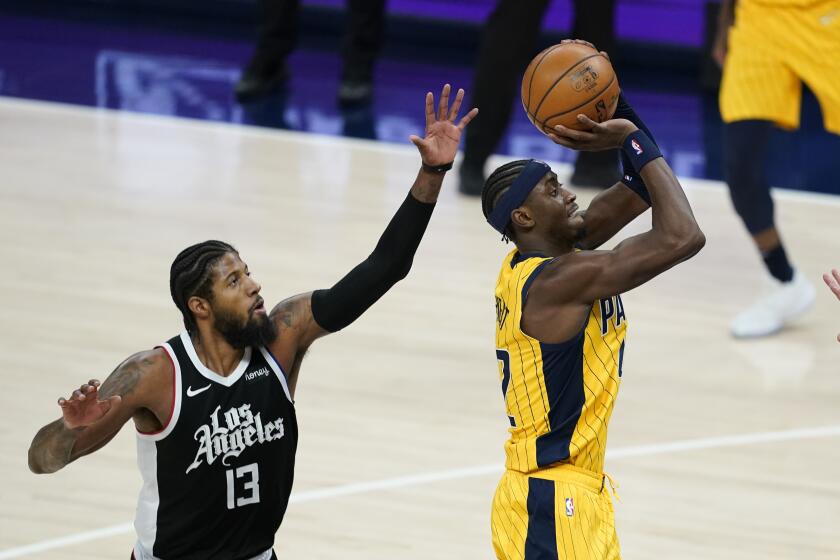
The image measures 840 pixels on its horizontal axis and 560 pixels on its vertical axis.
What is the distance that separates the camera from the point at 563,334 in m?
3.52

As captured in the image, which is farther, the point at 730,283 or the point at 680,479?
the point at 730,283

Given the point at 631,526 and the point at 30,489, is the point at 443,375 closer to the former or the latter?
the point at 631,526

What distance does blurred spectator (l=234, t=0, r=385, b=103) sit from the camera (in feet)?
32.3

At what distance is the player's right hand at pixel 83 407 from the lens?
303 centimetres

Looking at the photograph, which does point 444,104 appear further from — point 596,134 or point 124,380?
point 124,380

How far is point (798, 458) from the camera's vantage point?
5316mm

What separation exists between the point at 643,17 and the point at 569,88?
7.91 m

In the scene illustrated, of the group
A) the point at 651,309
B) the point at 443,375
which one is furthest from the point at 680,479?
the point at 651,309

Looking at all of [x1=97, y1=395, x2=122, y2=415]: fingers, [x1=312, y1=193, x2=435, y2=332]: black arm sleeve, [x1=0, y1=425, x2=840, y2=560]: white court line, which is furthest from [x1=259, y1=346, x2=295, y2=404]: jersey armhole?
[x1=0, y1=425, x2=840, y2=560]: white court line

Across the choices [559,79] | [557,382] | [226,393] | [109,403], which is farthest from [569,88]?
[109,403]

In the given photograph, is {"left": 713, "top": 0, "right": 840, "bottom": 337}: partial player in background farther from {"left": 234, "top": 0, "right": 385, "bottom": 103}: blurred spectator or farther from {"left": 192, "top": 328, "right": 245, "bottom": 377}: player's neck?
{"left": 234, "top": 0, "right": 385, "bottom": 103}: blurred spectator

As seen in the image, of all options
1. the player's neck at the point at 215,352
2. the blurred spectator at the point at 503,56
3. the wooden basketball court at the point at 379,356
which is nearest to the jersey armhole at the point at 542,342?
the player's neck at the point at 215,352

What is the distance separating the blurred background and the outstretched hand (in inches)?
210

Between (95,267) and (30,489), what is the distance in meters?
2.17
